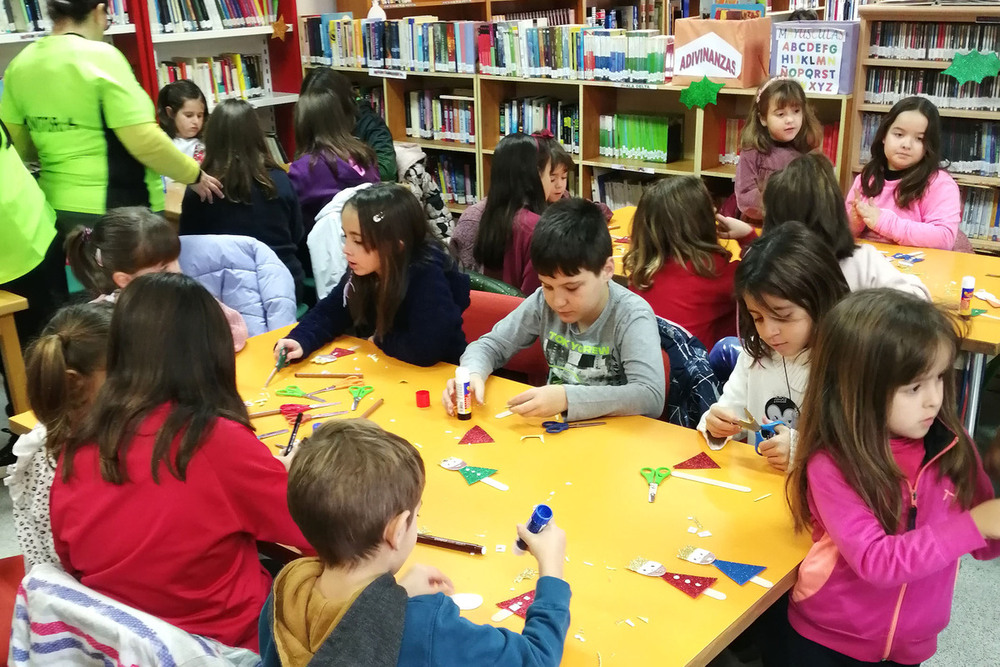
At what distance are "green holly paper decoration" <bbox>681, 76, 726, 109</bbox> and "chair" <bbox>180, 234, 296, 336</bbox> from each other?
2.52 metres

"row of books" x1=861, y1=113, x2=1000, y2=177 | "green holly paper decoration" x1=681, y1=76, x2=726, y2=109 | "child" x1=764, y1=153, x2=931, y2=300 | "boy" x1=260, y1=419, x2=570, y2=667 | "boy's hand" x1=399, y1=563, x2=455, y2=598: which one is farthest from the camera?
"green holly paper decoration" x1=681, y1=76, x2=726, y2=109

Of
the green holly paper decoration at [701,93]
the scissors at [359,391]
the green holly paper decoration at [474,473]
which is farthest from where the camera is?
the green holly paper decoration at [701,93]

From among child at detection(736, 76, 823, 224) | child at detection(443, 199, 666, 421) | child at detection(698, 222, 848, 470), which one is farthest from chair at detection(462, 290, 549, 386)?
child at detection(736, 76, 823, 224)

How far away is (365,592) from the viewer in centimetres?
117

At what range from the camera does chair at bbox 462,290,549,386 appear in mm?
2625

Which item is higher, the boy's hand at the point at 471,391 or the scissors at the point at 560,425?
the boy's hand at the point at 471,391

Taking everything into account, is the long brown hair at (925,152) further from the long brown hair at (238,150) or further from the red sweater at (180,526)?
the red sweater at (180,526)

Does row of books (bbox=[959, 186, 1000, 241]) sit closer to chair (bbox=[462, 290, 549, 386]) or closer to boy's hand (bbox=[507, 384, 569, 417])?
chair (bbox=[462, 290, 549, 386])

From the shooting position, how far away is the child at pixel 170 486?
159cm

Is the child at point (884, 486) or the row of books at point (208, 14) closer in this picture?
the child at point (884, 486)

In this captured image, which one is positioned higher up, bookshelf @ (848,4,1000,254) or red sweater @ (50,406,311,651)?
bookshelf @ (848,4,1000,254)

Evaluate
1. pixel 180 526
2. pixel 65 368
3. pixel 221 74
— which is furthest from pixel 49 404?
pixel 221 74

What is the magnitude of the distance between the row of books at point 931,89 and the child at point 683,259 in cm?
207

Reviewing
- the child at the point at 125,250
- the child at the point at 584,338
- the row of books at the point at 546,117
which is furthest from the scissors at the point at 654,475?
the row of books at the point at 546,117
